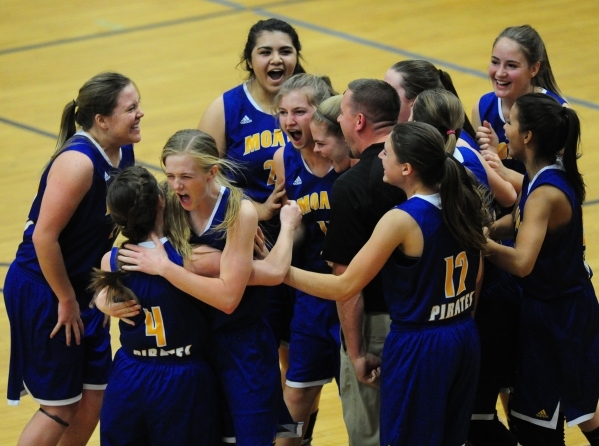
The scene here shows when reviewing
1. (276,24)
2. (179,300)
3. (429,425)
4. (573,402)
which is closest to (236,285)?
(179,300)

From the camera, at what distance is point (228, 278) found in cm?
386

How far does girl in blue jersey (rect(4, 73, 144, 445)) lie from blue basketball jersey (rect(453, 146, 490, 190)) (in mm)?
1294

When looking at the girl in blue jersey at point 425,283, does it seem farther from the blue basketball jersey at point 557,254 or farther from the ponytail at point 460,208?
the blue basketball jersey at point 557,254

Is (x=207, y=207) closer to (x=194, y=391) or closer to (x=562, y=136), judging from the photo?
(x=194, y=391)

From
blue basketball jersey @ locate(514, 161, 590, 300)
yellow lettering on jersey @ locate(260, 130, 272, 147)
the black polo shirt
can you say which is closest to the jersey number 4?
the black polo shirt

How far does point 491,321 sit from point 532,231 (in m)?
0.49

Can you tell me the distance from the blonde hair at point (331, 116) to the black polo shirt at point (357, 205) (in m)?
0.33

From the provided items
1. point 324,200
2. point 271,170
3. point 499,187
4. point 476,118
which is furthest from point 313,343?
point 476,118

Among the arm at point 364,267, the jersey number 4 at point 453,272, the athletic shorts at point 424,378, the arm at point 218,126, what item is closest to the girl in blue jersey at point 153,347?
the arm at point 364,267

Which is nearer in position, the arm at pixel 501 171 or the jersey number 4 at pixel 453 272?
the jersey number 4 at pixel 453 272

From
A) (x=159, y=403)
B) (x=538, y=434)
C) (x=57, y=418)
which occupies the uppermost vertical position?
(x=159, y=403)

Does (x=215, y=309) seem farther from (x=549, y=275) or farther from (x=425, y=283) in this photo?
(x=549, y=275)

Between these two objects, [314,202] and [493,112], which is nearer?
[314,202]

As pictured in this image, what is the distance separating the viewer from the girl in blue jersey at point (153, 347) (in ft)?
12.8
